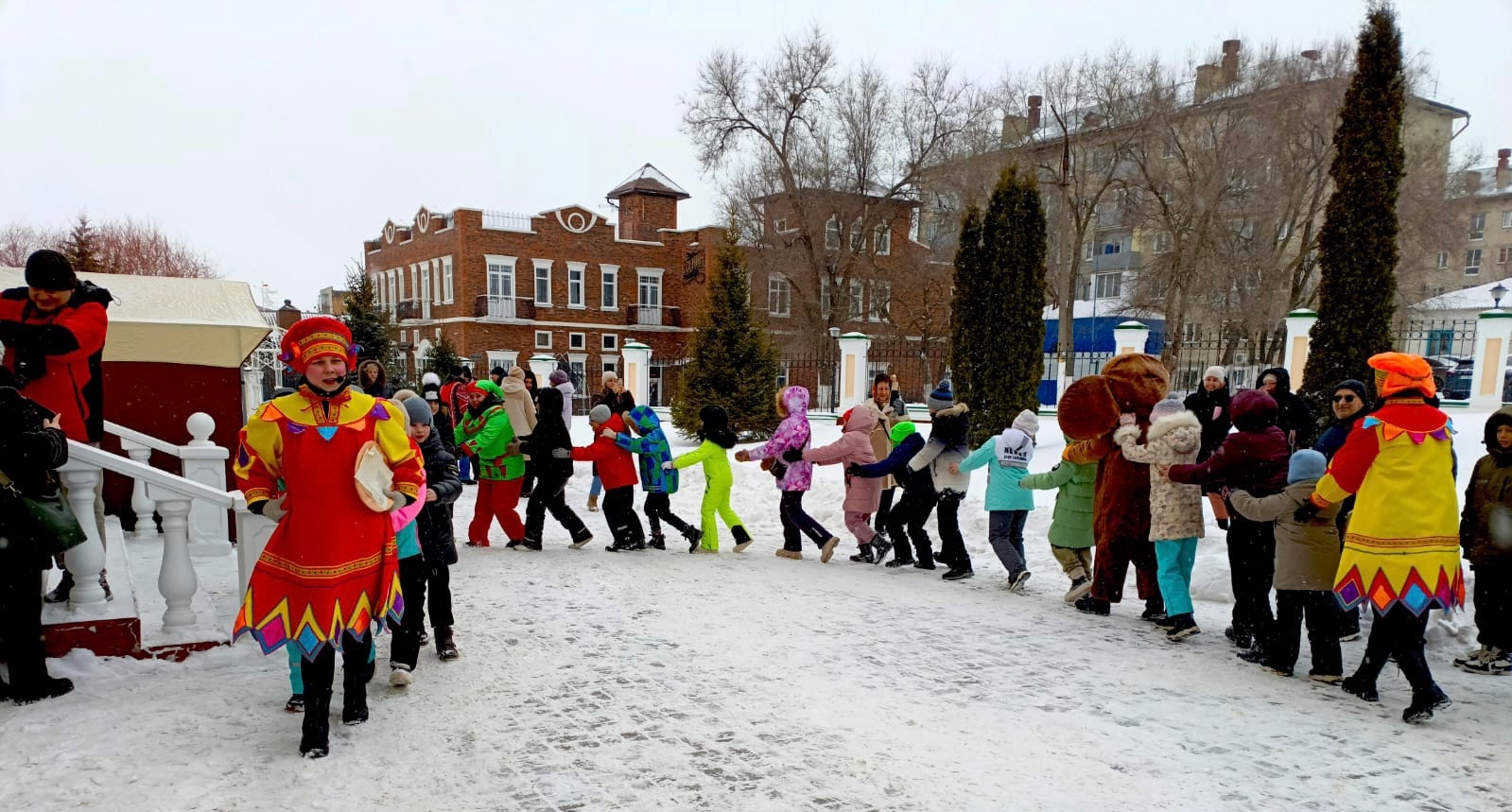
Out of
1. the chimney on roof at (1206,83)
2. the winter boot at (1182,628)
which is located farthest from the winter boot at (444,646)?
the chimney on roof at (1206,83)

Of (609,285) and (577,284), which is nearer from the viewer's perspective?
(577,284)

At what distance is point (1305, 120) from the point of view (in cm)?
2378

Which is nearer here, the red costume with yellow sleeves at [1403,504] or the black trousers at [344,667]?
the black trousers at [344,667]

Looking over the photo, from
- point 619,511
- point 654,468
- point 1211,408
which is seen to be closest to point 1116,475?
point 1211,408

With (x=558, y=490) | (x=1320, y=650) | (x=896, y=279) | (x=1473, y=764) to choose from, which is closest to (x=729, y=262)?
(x=558, y=490)

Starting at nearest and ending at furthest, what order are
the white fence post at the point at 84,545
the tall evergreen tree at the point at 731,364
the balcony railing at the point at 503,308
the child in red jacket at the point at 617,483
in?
the white fence post at the point at 84,545 → the child in red jacket at the point at 617,483 → the tall evergreen tree at the point at 731,364 → the balcony railing at the point at 503,308

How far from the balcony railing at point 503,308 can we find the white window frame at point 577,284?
5.76 feet

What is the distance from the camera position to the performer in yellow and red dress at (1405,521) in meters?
A: 4.21

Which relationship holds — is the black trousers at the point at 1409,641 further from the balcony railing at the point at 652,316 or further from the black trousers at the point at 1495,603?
the balcony railing at the point at 652,316

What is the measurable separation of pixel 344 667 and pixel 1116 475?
4987 mm

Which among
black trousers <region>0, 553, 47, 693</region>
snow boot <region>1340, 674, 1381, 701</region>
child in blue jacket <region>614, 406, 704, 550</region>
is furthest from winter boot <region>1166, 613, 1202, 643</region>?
black trousers <region>0, 553, 47, 693</region>

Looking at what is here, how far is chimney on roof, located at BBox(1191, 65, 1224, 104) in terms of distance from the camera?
85.0 feet

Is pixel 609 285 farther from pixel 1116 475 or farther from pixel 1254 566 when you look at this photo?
pixel 1254 566

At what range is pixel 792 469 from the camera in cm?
823
